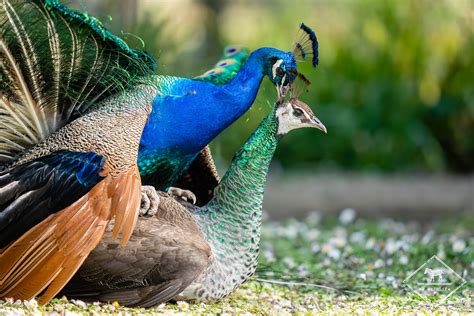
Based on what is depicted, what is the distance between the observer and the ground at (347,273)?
4.00 metres

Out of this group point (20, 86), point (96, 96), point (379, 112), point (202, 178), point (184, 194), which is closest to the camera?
point (20, 86)

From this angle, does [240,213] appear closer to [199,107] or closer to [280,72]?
[199,107]

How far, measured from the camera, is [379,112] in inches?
394

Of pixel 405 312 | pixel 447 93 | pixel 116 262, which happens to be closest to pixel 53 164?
pixel 116 262

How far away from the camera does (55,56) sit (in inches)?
172

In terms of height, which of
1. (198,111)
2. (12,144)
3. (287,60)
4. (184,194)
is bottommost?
(12,144)

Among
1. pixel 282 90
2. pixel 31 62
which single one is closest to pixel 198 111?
pixel 282 90

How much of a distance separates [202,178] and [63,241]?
1.50 meters

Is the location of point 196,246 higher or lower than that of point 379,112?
lower

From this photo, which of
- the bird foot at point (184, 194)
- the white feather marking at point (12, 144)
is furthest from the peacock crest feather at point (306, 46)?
the white feather marking at point (12, 144)

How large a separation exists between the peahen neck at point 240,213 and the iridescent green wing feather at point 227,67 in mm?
654

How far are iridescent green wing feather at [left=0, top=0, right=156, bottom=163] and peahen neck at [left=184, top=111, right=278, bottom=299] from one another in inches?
28.4

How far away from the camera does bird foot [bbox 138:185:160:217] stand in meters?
4.00

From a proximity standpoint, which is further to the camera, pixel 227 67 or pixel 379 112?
pixel 379 112
